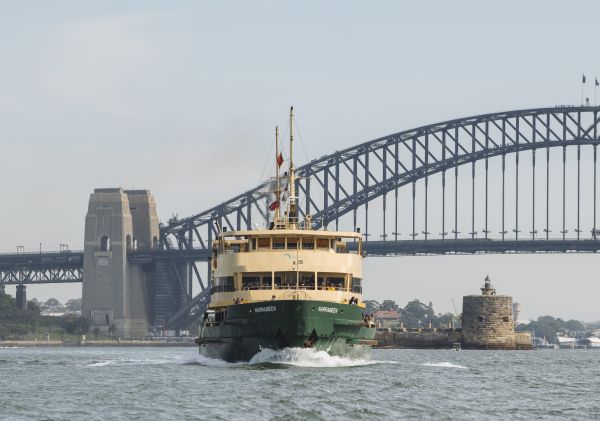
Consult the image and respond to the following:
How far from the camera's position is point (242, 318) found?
72562 millimetres

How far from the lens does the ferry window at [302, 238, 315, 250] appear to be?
76375mm

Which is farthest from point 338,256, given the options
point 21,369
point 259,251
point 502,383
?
point 21,369

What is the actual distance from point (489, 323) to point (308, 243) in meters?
85.2

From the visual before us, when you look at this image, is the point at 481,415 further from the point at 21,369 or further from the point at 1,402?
the point at 21,369

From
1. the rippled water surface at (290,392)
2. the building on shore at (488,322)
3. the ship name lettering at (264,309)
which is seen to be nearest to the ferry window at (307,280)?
the rippled water surface at (290,392)

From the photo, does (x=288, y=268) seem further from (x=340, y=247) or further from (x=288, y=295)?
(x=340, y=247)

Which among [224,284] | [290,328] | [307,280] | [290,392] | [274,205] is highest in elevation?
[274,205]

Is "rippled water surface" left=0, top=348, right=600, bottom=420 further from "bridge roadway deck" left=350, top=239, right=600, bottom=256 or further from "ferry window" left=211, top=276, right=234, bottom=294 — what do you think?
"bridge roadway deck" left=350, top=239, right=600, bottom=256

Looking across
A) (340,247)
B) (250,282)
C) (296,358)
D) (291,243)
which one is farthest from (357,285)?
(296,358)

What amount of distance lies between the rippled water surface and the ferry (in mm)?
1000

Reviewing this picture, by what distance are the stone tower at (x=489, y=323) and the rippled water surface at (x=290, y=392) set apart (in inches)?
2914

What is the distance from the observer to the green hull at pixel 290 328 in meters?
70.4

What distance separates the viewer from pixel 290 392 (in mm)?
58250

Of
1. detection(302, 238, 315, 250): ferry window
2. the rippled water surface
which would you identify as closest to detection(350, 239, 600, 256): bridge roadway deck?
the rippled water surface
